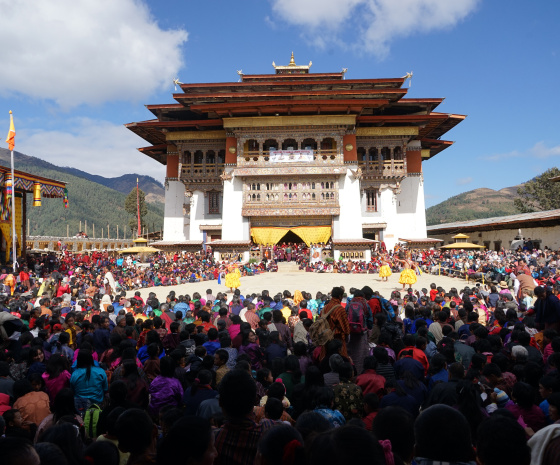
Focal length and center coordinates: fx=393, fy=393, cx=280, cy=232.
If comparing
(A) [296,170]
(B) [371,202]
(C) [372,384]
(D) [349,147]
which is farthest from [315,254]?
(C) [372,384]

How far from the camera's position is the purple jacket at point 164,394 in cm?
432

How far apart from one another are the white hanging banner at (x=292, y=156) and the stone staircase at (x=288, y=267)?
7.25 meters

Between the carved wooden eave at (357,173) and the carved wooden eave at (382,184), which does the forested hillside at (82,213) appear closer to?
the carved wooden eave at (382,184)

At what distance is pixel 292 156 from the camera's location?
27.8 meters

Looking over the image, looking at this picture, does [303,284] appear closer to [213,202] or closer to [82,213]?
[213,202]

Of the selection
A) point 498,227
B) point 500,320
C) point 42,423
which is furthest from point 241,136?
point 42,423

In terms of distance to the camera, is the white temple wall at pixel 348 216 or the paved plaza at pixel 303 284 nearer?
the paved plaza at pixel 303 284

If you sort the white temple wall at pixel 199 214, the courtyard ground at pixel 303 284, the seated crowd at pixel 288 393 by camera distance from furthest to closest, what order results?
the white temple wall at pixel 199 214
the courtyard ground at pixel 303 284
the seated crowd at pixel 288 393

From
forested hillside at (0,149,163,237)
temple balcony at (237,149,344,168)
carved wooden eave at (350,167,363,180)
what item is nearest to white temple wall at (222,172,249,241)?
temple balcony at (237,149,344,168)

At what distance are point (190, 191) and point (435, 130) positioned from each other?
71.0 feet

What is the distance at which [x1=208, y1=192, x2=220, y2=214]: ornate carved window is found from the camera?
31281 millimetres

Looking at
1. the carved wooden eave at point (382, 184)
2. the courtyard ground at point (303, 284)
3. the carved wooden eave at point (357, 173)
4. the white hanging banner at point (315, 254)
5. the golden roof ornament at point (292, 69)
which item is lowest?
the courtyard ground at point (303, 284)

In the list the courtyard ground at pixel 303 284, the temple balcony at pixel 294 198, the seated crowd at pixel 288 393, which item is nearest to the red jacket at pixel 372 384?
the seated crowd at pixel 288 393

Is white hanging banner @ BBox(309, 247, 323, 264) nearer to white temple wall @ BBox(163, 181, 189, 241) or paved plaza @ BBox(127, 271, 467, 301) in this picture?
paved plaza @ BBox(127, 271, 467, 301)
